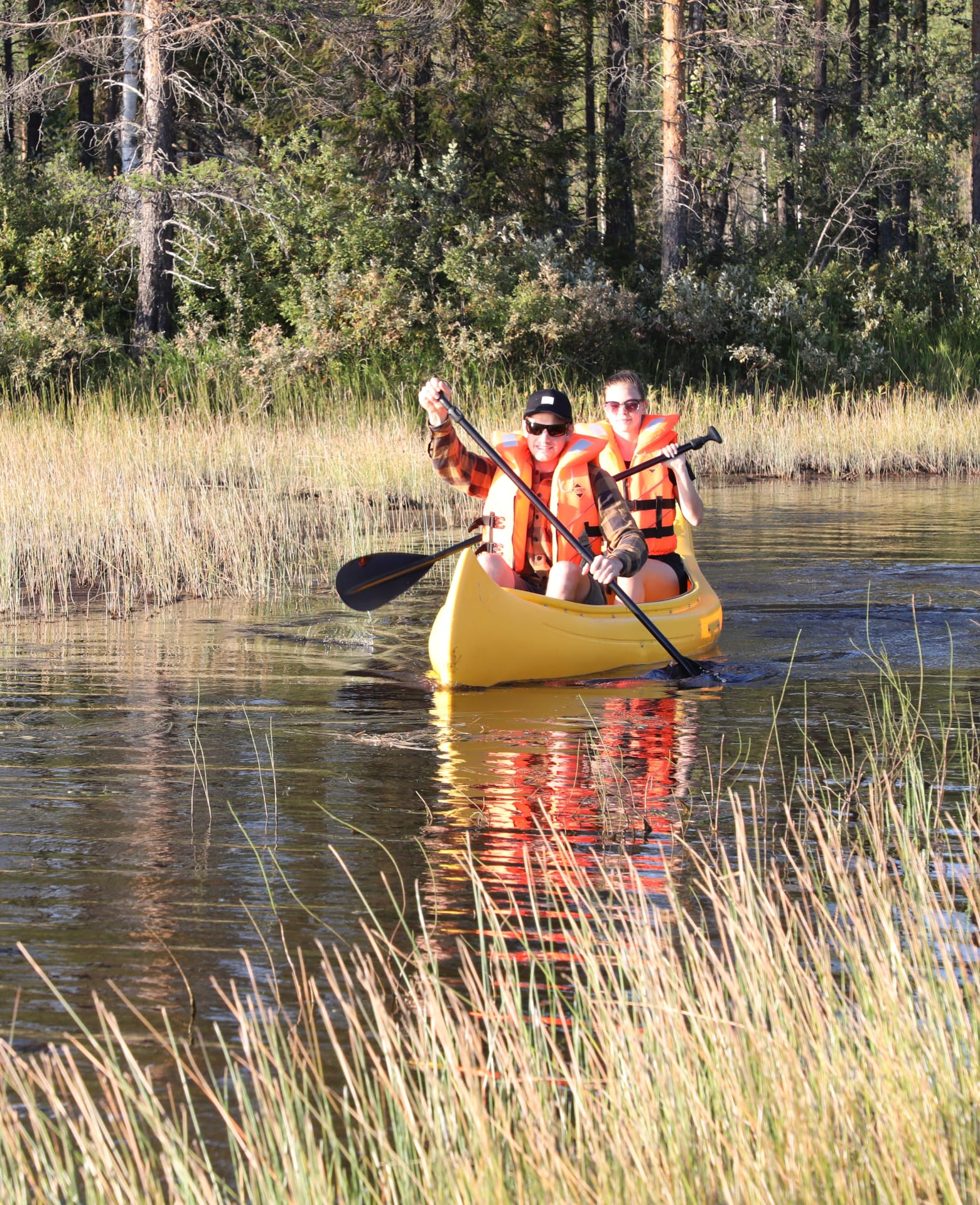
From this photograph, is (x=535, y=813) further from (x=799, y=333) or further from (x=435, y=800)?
(x=799, y=333)

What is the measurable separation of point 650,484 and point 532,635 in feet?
6.22

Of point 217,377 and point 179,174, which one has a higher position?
point 179,174

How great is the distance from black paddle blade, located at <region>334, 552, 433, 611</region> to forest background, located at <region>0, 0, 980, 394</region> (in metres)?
10.5

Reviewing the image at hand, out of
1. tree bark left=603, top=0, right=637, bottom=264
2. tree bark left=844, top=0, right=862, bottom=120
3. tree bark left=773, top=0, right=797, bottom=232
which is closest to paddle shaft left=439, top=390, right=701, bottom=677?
tree bark left=773, top=0, right=797, bottom=232

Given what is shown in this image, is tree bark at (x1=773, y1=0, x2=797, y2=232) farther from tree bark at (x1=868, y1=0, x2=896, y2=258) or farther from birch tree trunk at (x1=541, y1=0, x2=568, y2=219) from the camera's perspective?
birch tree trunk at (x1=541, y1=0, x2=568, y2=219)

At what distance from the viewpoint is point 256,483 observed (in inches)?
475

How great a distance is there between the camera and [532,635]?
24.3ft

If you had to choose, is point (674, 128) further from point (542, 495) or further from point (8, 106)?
point (542, 495)

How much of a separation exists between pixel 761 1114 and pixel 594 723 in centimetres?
406

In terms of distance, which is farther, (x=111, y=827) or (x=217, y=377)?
(x=217, y=377)

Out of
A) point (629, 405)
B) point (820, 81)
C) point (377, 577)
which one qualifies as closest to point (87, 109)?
point (820, 81)

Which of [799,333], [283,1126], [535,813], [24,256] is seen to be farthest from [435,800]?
[799,333]

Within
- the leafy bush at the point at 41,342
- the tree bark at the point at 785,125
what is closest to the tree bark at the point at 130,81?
the leafy bush at the point at 41,342

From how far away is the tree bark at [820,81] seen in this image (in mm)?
25641
